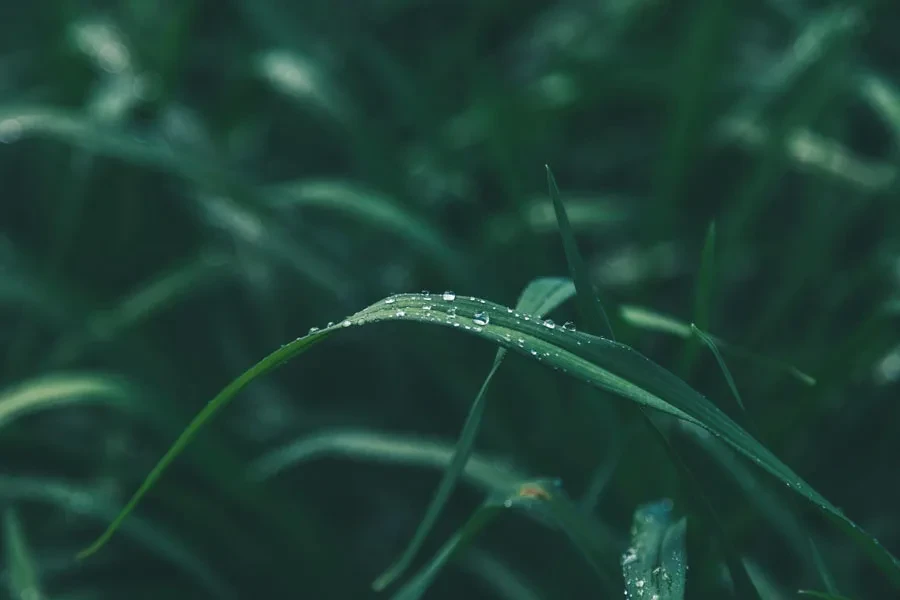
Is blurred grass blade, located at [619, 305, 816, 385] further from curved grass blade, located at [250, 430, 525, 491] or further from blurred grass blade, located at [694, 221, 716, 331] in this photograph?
curved grass blade, located at [250, 430, 525, 491]

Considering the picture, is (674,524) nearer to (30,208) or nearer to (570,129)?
(570,129)

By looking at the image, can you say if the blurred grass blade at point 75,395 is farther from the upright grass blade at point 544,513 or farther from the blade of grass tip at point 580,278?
the blade of grass tip at point 580,278

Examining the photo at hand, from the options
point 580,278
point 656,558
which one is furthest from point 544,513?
point 580,278

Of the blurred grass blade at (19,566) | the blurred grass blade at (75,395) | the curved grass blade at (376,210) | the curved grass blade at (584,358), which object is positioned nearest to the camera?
the curved grass blade at (584,358)

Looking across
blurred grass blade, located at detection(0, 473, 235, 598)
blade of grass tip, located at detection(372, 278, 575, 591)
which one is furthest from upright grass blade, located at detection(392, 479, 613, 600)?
blurred grass blade, located at detection(0, 473, 235, 598)

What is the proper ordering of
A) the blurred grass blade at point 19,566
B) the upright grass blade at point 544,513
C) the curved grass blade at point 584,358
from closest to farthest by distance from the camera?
the curved grass blade at point 584,358 → the upright grass blade at point 544,513 → the blurred grass blade at point 19,566

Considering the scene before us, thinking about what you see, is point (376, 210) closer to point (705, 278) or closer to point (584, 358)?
point (705, 278)

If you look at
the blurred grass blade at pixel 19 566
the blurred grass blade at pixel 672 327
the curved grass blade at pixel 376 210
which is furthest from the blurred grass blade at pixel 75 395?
the blurred grass blade at pixel 672 327
